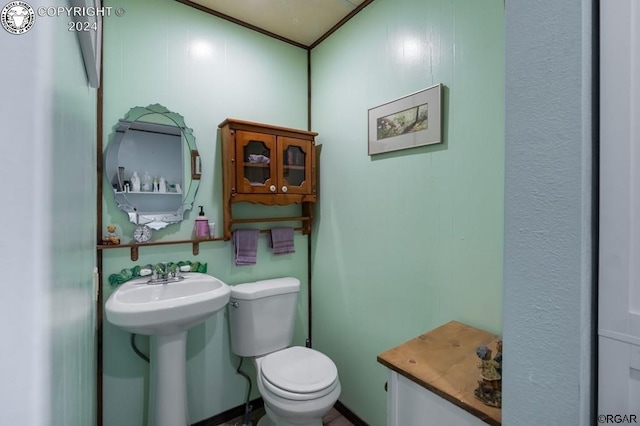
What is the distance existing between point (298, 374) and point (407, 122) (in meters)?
1.42

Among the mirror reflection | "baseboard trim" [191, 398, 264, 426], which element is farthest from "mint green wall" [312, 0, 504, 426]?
the mirror reflection

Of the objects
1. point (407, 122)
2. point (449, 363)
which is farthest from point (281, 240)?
Result: point (449, 363)

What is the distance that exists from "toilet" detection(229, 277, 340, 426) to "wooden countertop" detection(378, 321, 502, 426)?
58 centimetres

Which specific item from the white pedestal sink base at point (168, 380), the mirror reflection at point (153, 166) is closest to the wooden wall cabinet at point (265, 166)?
the mirror reflection at point (153, 166)

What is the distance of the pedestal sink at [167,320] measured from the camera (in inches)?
48.7

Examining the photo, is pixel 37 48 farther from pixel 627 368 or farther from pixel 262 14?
pixel 262 14

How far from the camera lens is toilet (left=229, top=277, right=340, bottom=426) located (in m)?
1.35

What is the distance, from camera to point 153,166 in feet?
5.41

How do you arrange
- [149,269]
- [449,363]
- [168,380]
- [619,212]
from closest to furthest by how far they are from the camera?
[619,212] < [449,363] < [168,380] < [149,269]

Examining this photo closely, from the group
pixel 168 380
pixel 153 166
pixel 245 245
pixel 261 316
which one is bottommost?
pixel 168 380

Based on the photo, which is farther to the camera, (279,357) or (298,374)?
(279,357)

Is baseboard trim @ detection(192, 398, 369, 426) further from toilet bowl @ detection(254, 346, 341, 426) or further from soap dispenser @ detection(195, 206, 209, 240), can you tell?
soap dispenser @ detection(195, 206, 209, 240)

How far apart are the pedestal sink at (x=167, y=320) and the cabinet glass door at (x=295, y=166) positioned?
2.51 feet

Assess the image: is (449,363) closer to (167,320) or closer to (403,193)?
(403,193)
